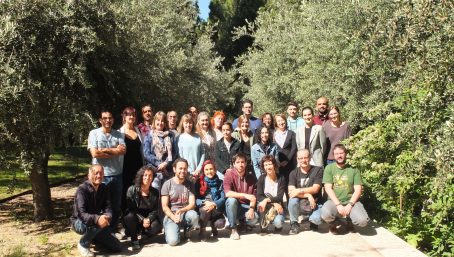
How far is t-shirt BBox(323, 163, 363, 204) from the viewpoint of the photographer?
6.68m

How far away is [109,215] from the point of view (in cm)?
579

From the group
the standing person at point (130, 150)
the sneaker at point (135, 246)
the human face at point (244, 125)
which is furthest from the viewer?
the human face at point (244, 125)

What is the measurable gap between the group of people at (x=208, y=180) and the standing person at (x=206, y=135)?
0.02 metres

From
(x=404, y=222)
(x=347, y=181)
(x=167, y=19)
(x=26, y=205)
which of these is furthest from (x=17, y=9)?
(x=167, y=19)

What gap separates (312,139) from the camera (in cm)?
748

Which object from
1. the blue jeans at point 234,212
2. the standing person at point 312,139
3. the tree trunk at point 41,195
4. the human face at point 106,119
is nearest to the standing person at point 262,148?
the standing person at point 312,139

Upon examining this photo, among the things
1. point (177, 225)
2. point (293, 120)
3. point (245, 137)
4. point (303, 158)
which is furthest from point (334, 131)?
point (177, 225)

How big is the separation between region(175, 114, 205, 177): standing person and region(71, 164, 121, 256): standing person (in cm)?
147

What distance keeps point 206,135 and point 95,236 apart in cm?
256

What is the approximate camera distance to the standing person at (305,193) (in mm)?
6691

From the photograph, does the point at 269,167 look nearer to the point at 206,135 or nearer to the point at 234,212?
the point at 234,212

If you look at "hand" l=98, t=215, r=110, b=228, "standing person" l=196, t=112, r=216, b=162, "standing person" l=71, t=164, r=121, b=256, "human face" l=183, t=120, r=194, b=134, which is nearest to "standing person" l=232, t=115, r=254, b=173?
"standing person" l=196, t=112, r=216, b=162

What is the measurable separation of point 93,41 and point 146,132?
5.89ft

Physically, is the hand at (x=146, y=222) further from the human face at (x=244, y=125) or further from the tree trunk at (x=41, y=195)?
the tree trunk at (x=41, y=195)
